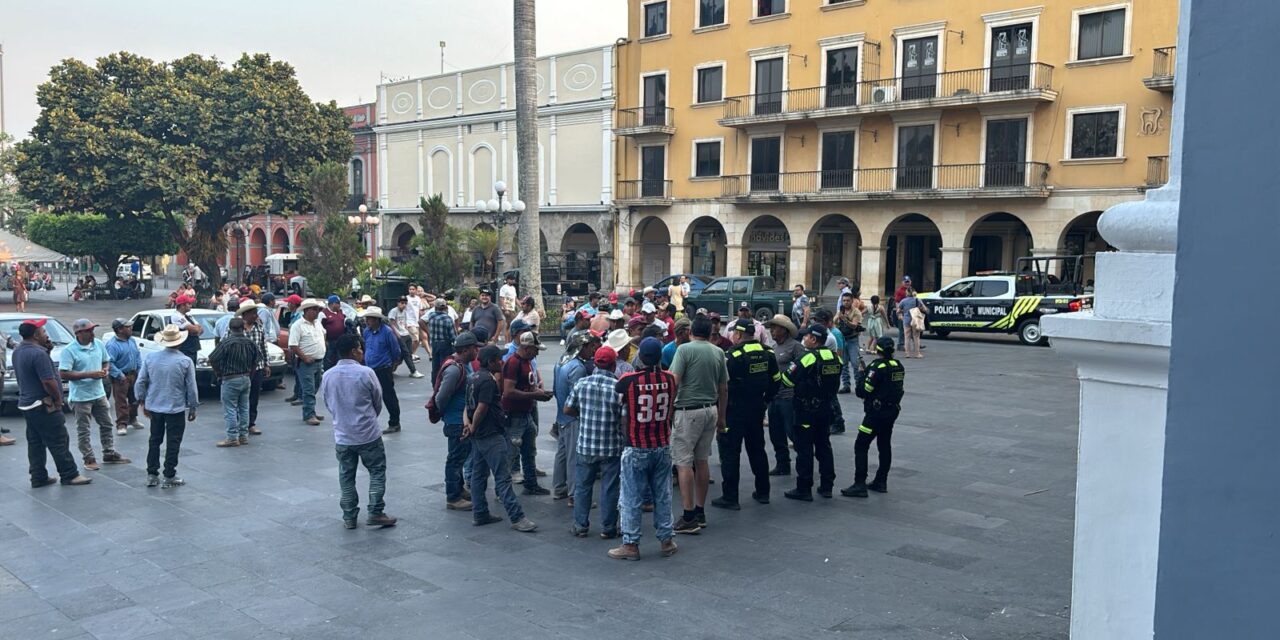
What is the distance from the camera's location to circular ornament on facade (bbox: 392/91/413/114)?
46719mm

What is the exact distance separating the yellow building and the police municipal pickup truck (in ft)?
15.1

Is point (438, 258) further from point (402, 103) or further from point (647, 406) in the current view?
point (402, 103)

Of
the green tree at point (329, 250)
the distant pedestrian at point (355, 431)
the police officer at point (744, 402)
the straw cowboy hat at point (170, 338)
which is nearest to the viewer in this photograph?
the distant pedestrian at point (355, 431)

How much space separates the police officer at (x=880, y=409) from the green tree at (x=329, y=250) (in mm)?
22162

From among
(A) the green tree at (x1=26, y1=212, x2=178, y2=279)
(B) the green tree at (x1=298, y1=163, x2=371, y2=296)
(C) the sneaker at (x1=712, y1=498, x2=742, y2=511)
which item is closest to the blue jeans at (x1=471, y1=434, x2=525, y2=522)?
(C) the sneaker at (x1=712, y1=498, x2=742, y2=511)

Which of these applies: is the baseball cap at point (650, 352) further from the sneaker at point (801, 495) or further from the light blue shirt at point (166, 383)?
the light blue shirt at point (166, 383)

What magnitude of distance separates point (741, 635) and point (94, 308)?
1465 inches

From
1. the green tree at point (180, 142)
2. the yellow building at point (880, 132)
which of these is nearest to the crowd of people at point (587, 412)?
the yellow building at point (880, 132)

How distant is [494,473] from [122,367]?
6.41 meters

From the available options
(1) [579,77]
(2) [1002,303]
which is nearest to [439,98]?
(1) [579,77]

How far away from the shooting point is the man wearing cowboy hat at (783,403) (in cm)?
956

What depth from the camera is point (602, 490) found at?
310 inches

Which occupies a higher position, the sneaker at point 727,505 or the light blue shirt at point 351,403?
the light blue shirt at point 351,403

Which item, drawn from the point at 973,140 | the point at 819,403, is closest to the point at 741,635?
the point at 819,403
